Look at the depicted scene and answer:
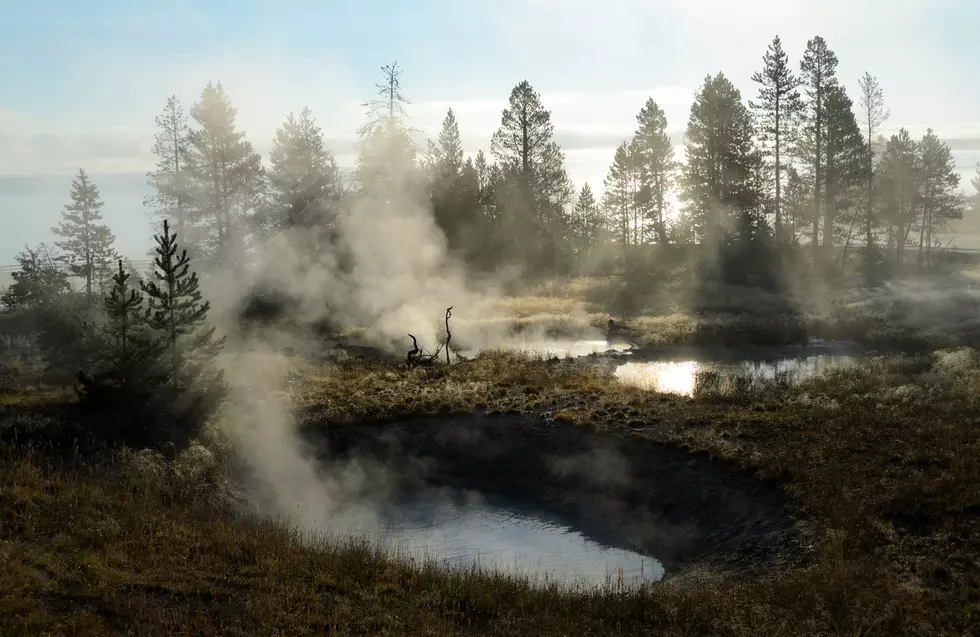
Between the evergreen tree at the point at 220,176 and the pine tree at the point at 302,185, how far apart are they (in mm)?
2184

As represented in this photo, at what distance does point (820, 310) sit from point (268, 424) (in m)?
34.1

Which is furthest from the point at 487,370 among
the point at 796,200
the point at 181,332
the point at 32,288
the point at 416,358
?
the point at 796,200

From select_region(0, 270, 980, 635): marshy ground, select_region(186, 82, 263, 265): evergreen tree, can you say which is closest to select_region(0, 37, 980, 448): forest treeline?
select_region(186, 82, 263, 265): evergreen tree

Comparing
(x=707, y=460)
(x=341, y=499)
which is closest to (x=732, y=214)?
→ (x=707, y=460)

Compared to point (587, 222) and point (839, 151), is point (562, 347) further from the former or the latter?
point (587, 222)

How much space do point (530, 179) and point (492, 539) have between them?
1897 inches

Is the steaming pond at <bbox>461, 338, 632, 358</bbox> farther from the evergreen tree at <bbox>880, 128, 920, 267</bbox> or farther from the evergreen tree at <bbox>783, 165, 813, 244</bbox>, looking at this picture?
the evergreen tree at <bbox>880, 128, 920, 267</bbox>

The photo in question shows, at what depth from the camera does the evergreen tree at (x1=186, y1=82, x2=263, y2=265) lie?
46.0 metres

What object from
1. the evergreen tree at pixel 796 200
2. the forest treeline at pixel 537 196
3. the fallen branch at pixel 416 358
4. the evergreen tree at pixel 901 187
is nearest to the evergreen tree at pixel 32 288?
the forest treeline at pixel 537 196

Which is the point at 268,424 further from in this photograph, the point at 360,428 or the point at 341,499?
the point at 341,499

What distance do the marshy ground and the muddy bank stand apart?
0.06 metres

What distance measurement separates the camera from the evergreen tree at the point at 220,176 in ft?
151

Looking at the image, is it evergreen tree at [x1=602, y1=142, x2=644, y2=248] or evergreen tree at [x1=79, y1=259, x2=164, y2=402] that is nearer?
evergreen tree at [x1=79, y1=259, x2=164, y2=402]

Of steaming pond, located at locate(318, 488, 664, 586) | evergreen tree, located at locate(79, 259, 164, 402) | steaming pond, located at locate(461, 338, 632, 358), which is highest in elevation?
evergreen tree, located at locate(79, 259, 164, 402)
